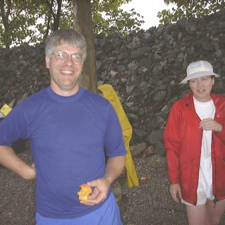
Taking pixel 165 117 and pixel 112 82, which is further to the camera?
pixel 112 82

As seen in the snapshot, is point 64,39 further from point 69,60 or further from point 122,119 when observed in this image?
point 122,119

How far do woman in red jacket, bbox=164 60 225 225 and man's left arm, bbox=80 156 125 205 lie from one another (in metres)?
0.89

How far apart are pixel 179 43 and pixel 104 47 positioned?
3.39 metres

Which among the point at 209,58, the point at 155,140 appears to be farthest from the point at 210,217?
the point at 209,58

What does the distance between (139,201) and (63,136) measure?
3.84 m

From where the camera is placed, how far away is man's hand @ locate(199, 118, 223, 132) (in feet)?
8.96

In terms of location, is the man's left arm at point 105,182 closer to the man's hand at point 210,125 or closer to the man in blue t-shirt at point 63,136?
the man in blue t-shirt at point 63,136

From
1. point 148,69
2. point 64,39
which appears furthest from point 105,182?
point 148,69

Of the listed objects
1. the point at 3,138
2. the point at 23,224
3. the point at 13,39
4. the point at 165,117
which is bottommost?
the point at 23,224

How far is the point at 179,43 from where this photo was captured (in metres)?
10.3

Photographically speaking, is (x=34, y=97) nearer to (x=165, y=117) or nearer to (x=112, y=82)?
(x=165, y=117)

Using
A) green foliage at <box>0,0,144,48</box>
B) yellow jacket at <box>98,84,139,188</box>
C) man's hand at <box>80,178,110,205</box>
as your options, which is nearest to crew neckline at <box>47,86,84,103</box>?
man's hand at <box>80,178,110,205</box>

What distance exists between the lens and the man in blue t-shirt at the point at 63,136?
79.8 inches

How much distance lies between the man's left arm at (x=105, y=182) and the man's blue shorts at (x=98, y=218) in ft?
0.84
